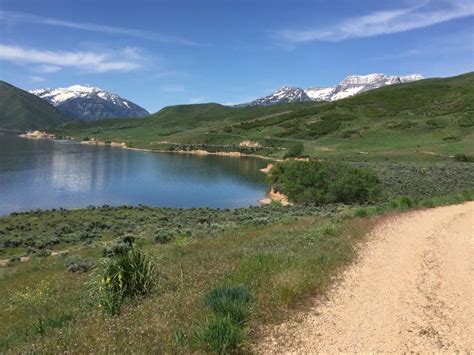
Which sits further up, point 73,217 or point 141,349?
point 141,349

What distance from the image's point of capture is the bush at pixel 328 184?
171 ft

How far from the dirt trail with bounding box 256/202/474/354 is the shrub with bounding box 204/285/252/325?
23.6 inches

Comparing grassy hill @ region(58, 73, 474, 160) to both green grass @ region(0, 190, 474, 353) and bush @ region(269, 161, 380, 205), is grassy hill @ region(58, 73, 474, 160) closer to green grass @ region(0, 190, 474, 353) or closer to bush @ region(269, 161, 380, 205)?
bush @ region(269, 161, 380, 205)

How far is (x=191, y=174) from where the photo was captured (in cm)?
9550

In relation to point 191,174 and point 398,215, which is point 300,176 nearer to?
point 398,215

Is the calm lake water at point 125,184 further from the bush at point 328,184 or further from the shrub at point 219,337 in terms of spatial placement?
the shrub at point 219,337

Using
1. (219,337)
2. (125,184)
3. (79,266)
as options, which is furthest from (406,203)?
(125,184)

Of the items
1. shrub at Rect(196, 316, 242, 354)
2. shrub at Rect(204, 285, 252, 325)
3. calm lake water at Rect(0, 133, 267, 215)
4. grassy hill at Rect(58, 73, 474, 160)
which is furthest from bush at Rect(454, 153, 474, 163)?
shrub at Rect(196, 316, 242, 354)

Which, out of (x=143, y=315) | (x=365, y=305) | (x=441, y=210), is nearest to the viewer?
(x=143, y=315)

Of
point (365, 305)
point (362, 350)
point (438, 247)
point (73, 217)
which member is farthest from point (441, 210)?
point (73, 217)

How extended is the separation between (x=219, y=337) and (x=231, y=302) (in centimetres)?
117

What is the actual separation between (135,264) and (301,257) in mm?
4684

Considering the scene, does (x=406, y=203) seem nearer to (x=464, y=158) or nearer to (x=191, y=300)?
(x=191, y=300)

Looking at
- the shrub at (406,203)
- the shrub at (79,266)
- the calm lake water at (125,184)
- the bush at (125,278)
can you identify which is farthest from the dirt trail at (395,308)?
the calm lake water at (125,184)
